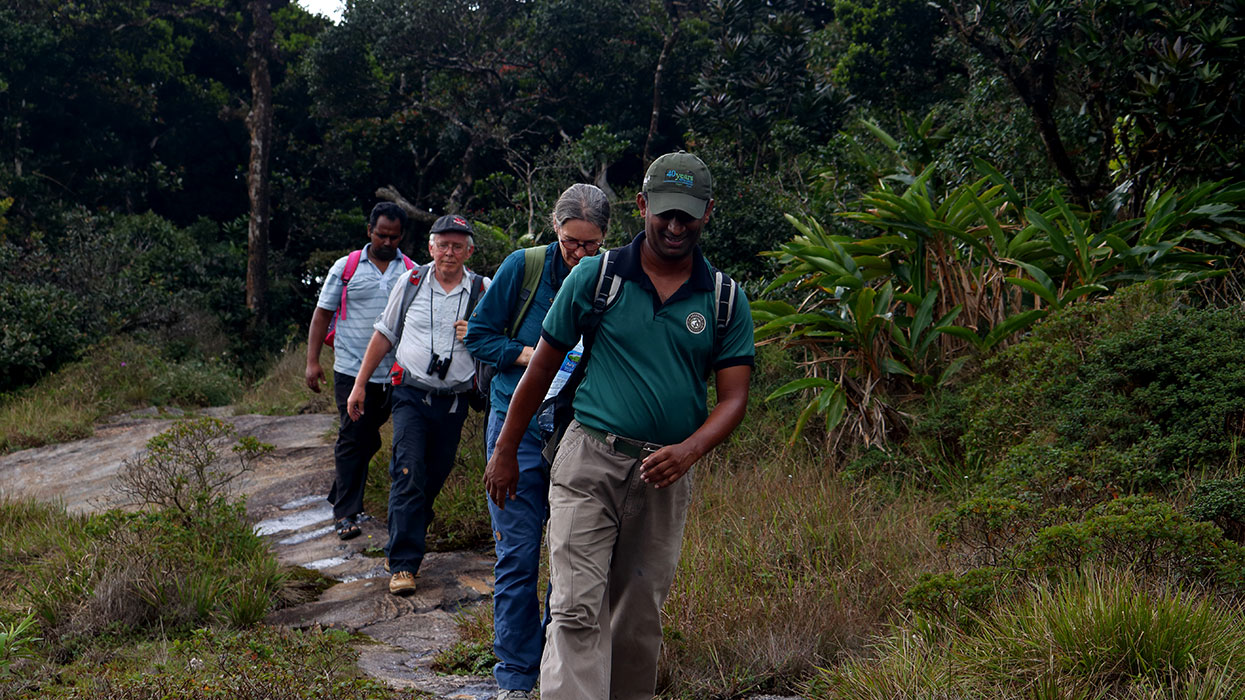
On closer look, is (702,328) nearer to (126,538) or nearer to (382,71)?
(126,538)

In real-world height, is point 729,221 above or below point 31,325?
above

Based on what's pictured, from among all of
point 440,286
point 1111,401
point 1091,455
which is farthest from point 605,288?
point 1111,401

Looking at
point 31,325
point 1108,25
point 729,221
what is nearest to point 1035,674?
point 1108,25

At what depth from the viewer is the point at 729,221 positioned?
11.2 metres

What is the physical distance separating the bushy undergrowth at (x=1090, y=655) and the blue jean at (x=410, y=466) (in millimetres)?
2737

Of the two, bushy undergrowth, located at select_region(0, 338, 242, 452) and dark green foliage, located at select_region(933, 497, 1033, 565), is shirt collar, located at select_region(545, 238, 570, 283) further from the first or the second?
bushy undergrowth, located at select_region(0, 338, 242, 452)

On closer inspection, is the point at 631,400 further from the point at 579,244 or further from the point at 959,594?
the point at 959,594

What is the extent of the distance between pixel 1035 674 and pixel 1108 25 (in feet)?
20.7

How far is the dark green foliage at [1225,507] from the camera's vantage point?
166 inches

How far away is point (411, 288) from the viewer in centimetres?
564

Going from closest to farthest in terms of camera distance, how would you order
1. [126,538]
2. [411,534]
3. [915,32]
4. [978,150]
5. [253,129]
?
[126,538] < [411,534] < [978,150] < [915,32] < [253,129]

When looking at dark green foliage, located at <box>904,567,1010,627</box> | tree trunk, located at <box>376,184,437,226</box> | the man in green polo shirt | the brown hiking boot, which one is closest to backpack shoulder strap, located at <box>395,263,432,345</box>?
the brown hiking boot

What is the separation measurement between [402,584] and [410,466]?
0.60 m

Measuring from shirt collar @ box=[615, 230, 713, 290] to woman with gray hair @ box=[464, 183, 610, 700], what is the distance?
0.88m
